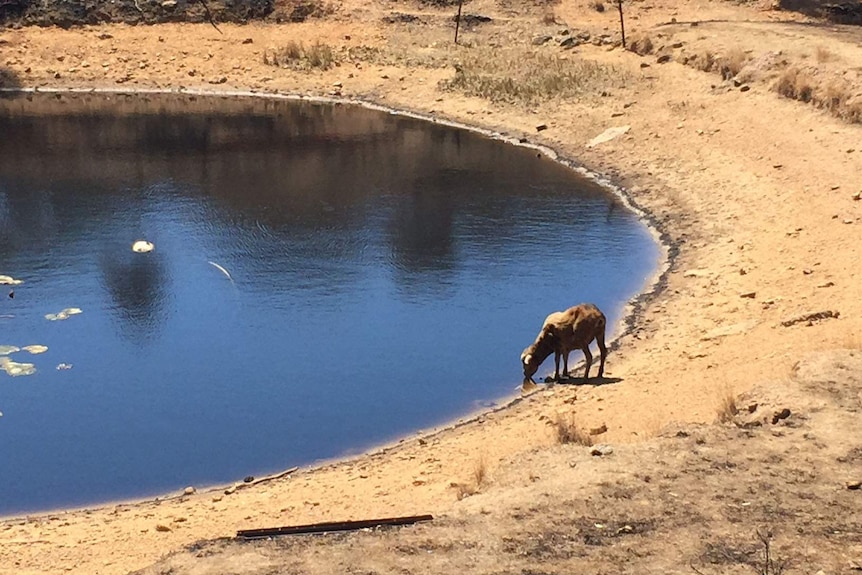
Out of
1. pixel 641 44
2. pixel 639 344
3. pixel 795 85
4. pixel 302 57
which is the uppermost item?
A: pixel 641 44

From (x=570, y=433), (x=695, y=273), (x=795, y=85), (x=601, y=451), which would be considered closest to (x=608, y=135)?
(x=795, y=85)

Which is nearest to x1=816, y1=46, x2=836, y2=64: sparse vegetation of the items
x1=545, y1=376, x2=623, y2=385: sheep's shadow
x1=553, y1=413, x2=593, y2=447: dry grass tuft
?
x1=545, y1=376, x2=623, y2=385: sheep's shadow

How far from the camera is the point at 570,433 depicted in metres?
15.4

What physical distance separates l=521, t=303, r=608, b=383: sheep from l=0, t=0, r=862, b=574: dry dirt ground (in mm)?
659

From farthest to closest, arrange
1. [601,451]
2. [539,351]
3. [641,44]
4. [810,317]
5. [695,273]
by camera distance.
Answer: [641,44] → [695,273] → [810,317] → [539,351] → [601,451]

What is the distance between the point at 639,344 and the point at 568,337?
243 cm

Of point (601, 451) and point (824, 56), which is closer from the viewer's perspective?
point (601, 451)

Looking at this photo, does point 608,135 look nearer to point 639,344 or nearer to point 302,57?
point 302,57

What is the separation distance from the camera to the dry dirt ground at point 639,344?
11.9m

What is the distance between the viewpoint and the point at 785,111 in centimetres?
3350

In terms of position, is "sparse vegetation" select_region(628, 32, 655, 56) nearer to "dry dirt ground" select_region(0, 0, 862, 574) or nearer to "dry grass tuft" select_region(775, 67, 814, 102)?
"dry dirt ground" select_region(0, 0, 862, 574)

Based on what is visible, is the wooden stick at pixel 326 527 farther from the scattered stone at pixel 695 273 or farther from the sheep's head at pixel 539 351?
the scattered stone at pixel 695 273

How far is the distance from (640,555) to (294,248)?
16325 millimetres

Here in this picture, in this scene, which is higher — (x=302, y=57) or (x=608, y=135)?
(x=302, y=57)
